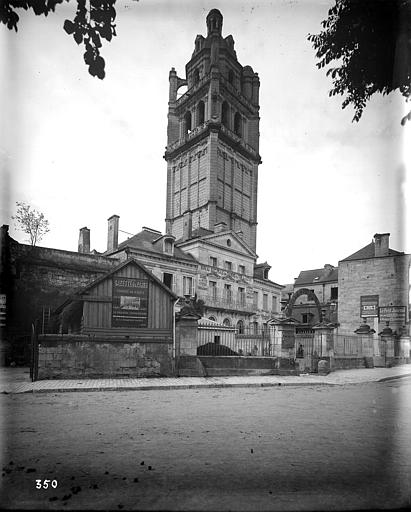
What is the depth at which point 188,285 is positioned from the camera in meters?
33.9

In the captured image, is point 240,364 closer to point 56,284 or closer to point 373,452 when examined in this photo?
point 373,452

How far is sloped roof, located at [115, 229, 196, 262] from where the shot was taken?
31.4 m

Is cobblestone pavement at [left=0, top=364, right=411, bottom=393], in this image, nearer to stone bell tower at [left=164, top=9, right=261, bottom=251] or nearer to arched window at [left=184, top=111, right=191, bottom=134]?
stone bell tower at [left=164, top=9, right=261, bottom=251]

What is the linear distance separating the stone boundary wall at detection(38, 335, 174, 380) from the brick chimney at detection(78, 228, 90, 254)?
2129 centimetres

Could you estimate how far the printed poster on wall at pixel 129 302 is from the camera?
1355cm

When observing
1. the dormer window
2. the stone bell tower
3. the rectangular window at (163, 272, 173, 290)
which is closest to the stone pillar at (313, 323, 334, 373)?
the rectangular window at (163, 272, 173, 290)

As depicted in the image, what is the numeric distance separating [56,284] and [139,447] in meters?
18.7

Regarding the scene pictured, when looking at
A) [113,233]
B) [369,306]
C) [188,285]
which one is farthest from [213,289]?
[369,306]

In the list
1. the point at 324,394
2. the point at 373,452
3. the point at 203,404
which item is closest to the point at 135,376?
the point at 203,404

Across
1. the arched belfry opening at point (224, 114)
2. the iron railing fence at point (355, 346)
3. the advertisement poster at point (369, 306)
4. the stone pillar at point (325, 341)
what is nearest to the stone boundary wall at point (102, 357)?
the stone pillar at point (325, 341)

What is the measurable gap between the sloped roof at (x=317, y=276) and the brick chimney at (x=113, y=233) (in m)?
28.0

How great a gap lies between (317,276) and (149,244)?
2724 centimetres

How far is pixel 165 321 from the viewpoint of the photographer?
46.3ft

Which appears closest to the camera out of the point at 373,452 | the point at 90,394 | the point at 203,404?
the point at 373,452
